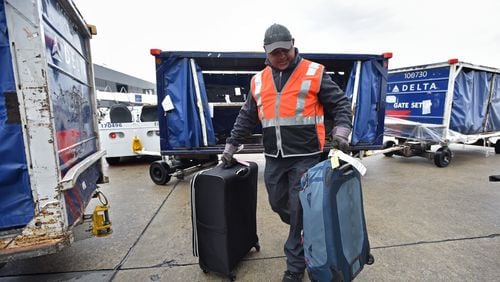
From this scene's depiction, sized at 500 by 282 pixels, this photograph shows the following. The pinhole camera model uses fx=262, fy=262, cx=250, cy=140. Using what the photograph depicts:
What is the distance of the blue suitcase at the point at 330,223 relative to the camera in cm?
152

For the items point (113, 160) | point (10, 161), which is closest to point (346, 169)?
point (10, 161)

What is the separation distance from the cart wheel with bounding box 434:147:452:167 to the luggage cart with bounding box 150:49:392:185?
76.2 inches

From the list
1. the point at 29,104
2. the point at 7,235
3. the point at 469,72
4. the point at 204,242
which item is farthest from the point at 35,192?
the point at 469,72

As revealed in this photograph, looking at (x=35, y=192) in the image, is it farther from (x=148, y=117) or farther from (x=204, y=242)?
(x=148, y=117)

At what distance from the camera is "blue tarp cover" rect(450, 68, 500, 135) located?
5.93 m

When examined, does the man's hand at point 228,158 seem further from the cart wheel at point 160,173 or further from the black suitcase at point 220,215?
the cart wheel at point 160,173

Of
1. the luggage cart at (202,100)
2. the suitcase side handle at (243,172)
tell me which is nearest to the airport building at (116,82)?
the luggage cart at (202,100)

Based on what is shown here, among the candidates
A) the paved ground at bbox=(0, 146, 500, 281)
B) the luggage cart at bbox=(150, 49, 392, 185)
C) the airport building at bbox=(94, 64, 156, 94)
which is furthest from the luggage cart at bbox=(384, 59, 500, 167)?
the airport building at bbox=(94, 64, 156, 94)

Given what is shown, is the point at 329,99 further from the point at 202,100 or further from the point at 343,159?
the point at 202,100

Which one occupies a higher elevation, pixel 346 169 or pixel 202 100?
pixel 202 100

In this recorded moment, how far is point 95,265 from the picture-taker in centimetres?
233

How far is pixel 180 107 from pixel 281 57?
9.13 ft

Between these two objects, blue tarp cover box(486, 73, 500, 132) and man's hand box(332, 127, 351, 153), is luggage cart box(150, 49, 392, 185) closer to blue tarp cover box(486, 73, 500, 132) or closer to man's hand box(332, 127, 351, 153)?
man's hand box(332, 127, 351, 153)

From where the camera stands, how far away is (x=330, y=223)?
4.98 ft
